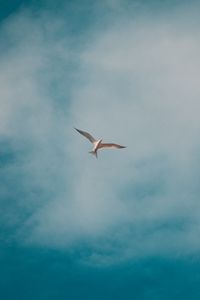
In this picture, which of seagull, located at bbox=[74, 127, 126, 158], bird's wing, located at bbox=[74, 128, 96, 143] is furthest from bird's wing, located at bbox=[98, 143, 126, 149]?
bird's wing, located at bbox=[74, 128, 96, 143]

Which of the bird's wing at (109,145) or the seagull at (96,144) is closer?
the seagull at (96,144)

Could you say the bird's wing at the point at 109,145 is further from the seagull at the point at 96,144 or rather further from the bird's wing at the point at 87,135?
the bird's wing at the point at 87,135

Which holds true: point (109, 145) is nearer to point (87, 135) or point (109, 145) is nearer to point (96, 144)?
point (96, 144)

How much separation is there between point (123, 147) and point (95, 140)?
2800mm

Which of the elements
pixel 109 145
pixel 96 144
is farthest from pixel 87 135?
pixel 109 145

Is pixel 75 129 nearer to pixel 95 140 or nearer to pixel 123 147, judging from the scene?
pixel 95 140

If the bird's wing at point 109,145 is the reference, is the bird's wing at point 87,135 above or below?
above

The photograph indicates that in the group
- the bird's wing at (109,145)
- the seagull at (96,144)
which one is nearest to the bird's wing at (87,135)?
the seagull at (96,144)

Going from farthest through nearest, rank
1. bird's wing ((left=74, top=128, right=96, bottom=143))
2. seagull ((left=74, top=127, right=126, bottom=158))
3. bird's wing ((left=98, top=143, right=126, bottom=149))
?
bird's wing ((left=98, top=143, right=126, bottom=149))
bird's wing ((left=74, top=128, right=96, bottom=143))
seagull ((left=74, top=127, right=126, bottom=158))

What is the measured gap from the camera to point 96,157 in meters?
36.2

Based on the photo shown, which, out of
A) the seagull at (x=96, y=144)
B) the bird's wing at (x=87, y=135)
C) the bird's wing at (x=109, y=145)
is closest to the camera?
the seagull at (x=96, y=144)

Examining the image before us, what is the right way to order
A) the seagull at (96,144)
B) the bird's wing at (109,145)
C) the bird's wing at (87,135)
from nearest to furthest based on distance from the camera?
the seagull at (96,144) → the bird's wing at (87,135) → the bird's wing at (109,145)

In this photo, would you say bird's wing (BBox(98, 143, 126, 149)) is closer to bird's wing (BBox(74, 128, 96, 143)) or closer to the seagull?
the seagull

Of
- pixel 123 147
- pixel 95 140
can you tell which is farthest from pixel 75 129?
pixel 123 147
